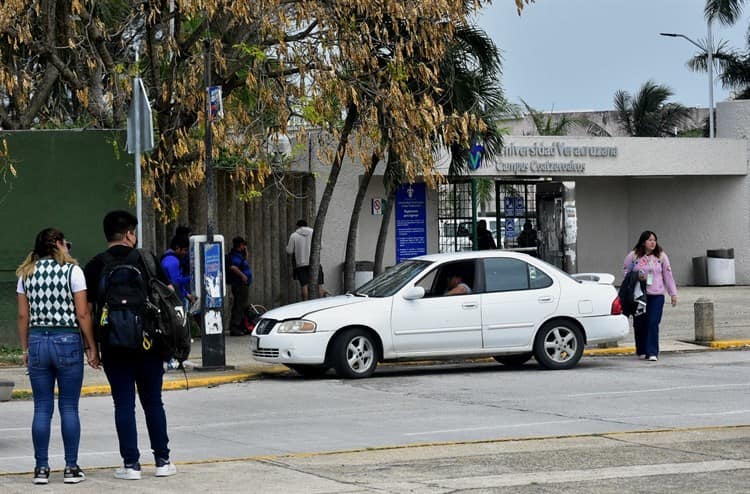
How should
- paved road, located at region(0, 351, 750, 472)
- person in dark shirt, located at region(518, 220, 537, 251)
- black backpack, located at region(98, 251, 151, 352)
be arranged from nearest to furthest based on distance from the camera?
black backpack, located at region(98, 251, 151, 352) → paved road, located at region(0, 351, 750, 472) → person in dark shirt, located at region(518, 220, 537, 251)

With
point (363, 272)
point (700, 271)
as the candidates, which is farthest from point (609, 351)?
point (700, 271)

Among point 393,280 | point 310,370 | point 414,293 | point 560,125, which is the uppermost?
point 560,125

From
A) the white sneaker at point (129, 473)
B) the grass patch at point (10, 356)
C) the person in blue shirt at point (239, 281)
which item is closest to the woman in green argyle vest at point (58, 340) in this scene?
the white sneaker at point (129, 473)

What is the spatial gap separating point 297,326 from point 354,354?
78cm

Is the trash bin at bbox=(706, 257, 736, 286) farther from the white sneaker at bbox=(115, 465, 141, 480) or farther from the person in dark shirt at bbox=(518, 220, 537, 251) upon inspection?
the white sneaker at bbox=(115, 465, 141, 480)

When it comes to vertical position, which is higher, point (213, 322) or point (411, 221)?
point (411, 221)

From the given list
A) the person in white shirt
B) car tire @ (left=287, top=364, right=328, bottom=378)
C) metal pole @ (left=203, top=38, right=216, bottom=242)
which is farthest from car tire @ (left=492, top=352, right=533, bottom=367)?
the person in white shirt

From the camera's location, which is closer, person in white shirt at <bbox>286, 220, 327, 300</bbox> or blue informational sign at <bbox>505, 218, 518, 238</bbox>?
person in white shirt at <bbox>286, 220, 327, 300</bbox>

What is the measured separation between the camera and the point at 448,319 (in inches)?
644

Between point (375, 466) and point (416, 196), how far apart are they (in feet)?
60.8

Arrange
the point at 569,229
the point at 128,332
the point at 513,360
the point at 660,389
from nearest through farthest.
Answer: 1. the point at 128,332
2. the point at 660,389
3. the point at 513,360
4. the point at 569,229

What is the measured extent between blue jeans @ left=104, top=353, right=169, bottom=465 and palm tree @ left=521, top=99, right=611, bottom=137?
4277 cm

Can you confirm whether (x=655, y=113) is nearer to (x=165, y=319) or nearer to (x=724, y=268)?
(x=724, y=268)

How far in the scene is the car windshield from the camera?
16438mm
